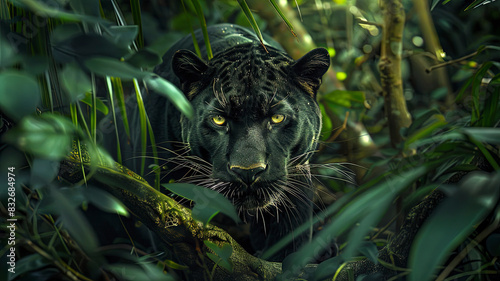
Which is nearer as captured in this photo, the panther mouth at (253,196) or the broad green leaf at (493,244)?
the broad green leaf at (493,244)

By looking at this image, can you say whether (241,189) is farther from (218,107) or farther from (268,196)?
(218,107)

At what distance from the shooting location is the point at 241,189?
4.42 feet

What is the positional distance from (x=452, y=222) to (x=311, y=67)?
0.98m

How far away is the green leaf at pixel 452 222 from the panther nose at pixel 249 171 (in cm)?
69

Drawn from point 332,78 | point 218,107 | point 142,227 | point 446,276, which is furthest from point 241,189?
point 332,78

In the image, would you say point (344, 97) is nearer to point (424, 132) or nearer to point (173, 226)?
point (424, 132)

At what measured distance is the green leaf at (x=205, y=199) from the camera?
896 mm

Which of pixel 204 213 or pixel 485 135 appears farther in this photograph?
pixel 204 213

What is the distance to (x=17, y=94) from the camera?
61 centimetres

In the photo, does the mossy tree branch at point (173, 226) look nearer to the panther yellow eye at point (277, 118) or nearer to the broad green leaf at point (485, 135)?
the panther yellow eye at point (277, 118)

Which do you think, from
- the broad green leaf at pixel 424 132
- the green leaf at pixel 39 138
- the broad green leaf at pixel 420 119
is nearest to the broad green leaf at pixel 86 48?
the green leaf at pixel 39 138

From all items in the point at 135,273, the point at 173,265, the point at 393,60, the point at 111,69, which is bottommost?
the point at 173,265

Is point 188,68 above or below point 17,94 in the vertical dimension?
below

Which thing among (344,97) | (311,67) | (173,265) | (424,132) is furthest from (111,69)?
(344,97)
